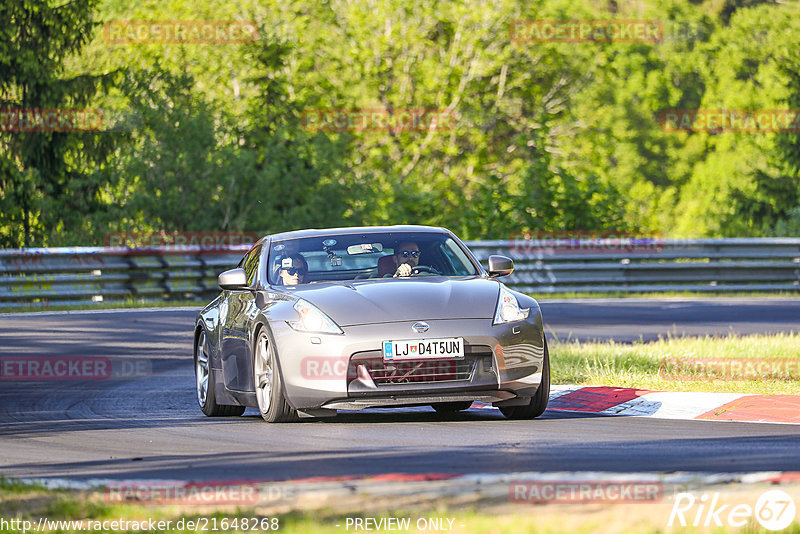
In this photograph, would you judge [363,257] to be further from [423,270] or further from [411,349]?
[411,349]

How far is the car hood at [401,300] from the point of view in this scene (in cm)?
949

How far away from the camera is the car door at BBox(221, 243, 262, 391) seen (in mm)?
10438

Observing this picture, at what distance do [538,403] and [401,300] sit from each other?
48.0 inches

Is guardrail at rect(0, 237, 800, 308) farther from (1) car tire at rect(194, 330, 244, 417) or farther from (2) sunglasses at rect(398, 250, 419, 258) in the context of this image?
(2) sunglasses at rect(398, 250, 419, 258)

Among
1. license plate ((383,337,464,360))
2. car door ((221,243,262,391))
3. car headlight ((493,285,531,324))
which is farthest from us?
car door ((221,243,262,391))

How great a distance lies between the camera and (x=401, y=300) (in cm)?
965

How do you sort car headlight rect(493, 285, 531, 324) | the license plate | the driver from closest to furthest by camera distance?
1. the license plate
2. car headlight rect(493, 285, 531, 324)
3. the driver

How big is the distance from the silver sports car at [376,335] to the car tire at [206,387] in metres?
0.04

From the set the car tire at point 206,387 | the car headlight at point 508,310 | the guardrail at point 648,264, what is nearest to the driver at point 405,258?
the car headlight at point 508,310

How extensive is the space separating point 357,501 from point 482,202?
90.0 feet

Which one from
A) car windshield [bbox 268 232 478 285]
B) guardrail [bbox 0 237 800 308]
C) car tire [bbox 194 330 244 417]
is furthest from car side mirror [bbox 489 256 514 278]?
guardrail [bbox 0 237 800 308]

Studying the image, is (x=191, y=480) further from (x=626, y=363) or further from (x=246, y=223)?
(x=246, y=223)

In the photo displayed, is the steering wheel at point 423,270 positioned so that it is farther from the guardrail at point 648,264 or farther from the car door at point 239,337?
the guardrail at point 648,264

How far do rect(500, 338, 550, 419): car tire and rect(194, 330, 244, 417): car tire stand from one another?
2307 millimetres
